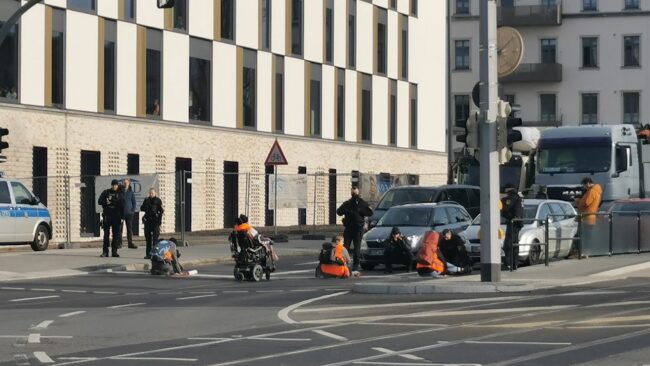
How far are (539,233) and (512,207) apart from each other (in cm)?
186

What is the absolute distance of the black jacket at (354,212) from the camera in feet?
100

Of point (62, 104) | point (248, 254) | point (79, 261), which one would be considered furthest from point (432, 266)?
point (62, 104)

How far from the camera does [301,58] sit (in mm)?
59719

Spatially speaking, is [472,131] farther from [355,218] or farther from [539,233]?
[539,233]

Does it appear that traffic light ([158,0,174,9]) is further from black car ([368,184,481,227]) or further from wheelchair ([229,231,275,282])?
black car ([368,184,481,227])

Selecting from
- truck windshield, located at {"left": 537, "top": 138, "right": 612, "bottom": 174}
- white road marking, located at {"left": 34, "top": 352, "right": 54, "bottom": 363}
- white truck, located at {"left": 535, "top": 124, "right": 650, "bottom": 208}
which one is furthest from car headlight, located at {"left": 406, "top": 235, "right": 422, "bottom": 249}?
white road marking, located at {"left": 34, "top": 352, "right": 54, "bottom": 363}

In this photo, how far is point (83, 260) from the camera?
110ft

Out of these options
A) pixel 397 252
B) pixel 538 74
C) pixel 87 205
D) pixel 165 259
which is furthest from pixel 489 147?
pixel 538 74

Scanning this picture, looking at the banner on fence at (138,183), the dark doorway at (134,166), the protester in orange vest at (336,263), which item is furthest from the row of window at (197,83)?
the protester in orange vest at (336,263)

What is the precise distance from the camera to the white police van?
3512cm

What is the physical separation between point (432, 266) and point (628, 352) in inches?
533

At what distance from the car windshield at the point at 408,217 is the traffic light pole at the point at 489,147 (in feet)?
26.2

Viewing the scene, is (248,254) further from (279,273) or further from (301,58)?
(301,58)

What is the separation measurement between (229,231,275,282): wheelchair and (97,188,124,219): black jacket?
679 cm
